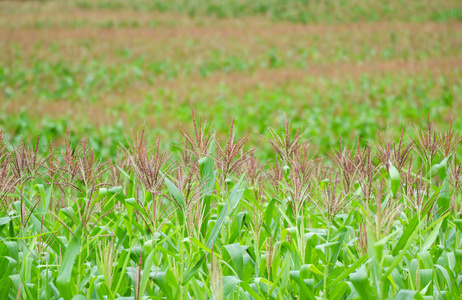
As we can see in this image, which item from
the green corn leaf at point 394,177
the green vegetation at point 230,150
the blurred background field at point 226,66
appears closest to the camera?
the green vegetation at point 230,150

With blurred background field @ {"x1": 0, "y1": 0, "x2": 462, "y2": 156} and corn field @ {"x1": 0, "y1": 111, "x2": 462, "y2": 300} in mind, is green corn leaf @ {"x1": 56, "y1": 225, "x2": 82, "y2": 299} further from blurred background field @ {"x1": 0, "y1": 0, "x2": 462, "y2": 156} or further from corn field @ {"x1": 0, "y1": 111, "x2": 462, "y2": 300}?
blurred background field @ {"x1": 0, "y1": 0, "x2": 462, "y2": 156}

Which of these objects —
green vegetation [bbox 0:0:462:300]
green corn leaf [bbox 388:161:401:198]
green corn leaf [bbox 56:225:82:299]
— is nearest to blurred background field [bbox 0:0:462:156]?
green vegetation [bbox 0:0:462:300]

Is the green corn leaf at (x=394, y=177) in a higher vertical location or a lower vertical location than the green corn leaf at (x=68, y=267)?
higher

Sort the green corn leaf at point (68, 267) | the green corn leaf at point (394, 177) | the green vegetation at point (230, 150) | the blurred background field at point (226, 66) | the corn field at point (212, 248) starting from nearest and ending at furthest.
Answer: the green corn leaf at point (68, 267) < the corn field at point (212, 248) < the green vegetation at point (230, 150) < the green corn leaf at point (394, 177) < the blurred background field at point (226, 66)

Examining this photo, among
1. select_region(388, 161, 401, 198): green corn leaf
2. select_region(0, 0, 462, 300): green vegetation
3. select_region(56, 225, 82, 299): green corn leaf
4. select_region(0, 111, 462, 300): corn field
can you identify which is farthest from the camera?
select_region(388, 161, 401, 198): green corn leaf

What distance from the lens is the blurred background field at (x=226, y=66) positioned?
945 centimetres

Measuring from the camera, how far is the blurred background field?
9.45 meters

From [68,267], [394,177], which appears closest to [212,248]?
[68,267]

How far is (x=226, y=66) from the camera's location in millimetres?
15992

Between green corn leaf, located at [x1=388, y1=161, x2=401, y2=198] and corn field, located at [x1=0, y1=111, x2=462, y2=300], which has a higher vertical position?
green corn leaf, located at [x1=388, y1=161, x2=401, y2=198]

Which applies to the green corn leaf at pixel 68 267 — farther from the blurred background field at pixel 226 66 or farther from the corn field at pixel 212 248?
the blurred background field at pixel 226 66

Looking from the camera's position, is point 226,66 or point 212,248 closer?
point 212,248

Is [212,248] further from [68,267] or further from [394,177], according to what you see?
[394,177]

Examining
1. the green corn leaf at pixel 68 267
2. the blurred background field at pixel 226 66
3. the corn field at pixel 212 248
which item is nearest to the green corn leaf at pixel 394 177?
the corn field at pixel 212 248
